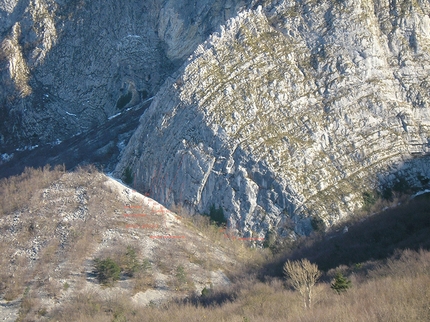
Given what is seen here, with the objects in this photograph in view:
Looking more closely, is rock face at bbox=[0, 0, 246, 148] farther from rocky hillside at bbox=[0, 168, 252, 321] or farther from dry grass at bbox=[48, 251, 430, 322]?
dry grass at bbox=[48, 251, 430, 322]

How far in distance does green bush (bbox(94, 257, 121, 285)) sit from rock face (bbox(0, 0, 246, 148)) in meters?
31.9

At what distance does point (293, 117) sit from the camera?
4659 centimetres

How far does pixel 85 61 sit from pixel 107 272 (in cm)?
3935

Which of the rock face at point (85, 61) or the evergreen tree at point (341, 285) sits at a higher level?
the rock face at point (85, 61)

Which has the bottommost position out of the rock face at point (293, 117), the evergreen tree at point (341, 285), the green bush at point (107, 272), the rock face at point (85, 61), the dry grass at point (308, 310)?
the dry grass at point (308, 310)

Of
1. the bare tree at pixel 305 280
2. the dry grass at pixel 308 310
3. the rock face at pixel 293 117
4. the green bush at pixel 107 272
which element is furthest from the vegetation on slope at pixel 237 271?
the rock face at pixel 293 117

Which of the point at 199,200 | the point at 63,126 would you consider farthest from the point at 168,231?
the point at 63,126

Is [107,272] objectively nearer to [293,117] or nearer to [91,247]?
[91,247]

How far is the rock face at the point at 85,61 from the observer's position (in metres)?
64.8

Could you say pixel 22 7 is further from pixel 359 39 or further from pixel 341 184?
pixel 341 184

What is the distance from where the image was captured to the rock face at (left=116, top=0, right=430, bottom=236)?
143ft

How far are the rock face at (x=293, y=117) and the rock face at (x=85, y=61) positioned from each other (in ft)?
46.1

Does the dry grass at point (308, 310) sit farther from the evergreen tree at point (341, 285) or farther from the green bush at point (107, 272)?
the green bush at point (107, 272)

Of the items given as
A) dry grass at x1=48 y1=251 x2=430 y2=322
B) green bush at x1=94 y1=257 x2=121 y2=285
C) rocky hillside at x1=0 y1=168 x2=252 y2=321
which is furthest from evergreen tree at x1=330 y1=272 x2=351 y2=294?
green bush at x1=94 y1=257 x2=121 y2=285
